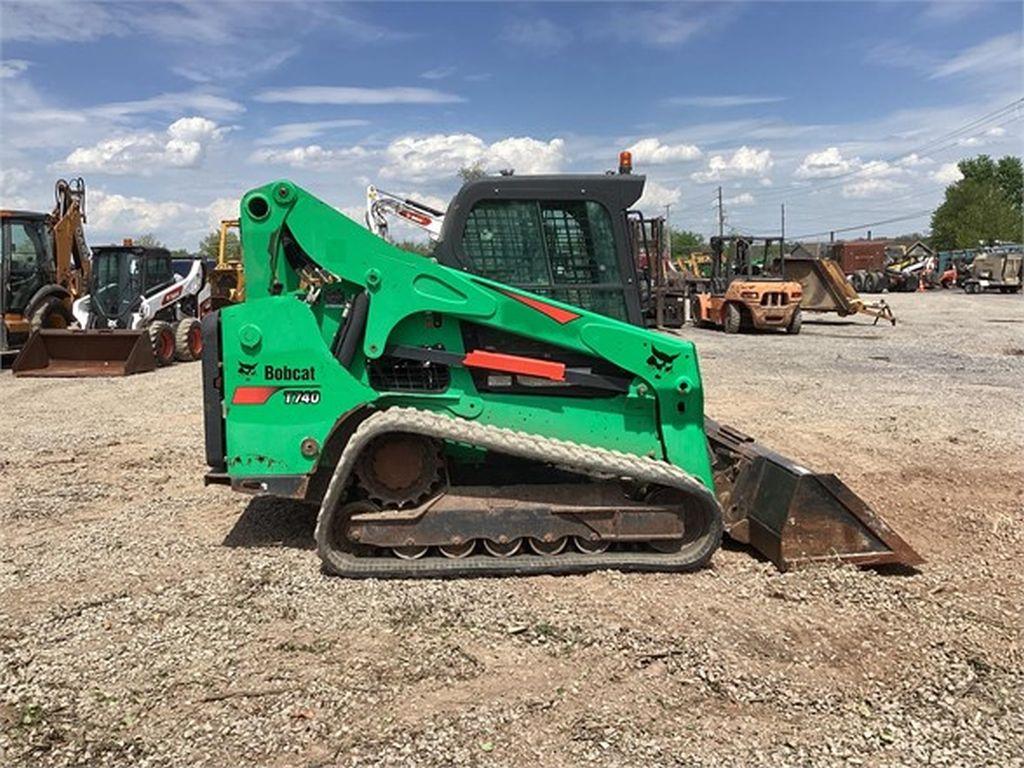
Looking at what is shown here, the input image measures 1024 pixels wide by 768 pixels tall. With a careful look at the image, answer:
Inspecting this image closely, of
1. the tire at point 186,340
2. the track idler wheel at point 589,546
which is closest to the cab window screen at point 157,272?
the tire at point 186,340

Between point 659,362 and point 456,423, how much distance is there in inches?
46.7

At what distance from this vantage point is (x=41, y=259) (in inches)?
575

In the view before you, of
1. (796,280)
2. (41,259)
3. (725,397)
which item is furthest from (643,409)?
Result: (796,280)

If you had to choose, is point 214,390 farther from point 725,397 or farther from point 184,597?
point 725,397

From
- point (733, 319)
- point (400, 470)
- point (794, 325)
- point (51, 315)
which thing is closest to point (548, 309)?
point (400, 470)

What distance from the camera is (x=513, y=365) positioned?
461cm

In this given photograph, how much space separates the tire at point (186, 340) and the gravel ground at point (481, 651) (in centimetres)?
883

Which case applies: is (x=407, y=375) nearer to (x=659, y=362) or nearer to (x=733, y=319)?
(x=659, y=362)

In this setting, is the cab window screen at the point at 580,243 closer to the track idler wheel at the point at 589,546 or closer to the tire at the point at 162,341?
the track idler wheel at the point at 589,546

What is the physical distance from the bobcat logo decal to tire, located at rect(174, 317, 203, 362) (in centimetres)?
1175

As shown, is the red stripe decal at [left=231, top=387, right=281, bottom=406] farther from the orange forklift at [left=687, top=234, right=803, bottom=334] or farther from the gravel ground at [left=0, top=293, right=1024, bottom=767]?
the orange forklift at [left=687, top=234, right=803, bottom=334]

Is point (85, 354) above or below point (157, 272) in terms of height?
below

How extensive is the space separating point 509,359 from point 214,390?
1.71 m

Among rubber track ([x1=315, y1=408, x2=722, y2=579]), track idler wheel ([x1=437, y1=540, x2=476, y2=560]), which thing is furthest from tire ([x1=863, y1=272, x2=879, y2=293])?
track idler wheel ([x1=437, y1=540, x2=476, y2=560])
